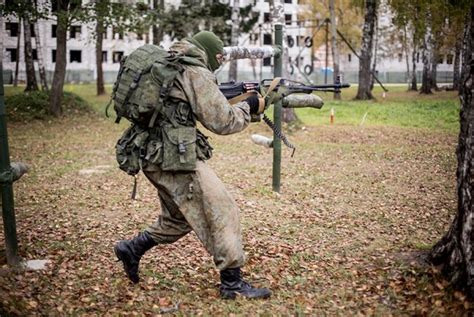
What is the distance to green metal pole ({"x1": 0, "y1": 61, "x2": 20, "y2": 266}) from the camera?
5047 mm

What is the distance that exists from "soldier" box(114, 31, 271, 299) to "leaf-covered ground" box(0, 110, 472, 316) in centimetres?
45

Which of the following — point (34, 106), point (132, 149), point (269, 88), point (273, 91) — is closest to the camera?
point (132, 149)

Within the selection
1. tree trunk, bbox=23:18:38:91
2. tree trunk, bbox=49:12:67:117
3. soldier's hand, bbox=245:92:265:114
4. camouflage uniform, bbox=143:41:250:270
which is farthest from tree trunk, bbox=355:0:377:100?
camouflage uniform, bbox=143:41:250:270

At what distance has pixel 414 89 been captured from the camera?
40438mm

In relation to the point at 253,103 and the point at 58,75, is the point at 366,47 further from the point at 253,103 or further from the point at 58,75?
the point at 253,103

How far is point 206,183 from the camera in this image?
4316 mm

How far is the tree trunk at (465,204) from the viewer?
4.21 metres

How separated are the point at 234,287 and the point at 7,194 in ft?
7.64

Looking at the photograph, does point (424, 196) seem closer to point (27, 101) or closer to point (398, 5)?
point (27, 101)

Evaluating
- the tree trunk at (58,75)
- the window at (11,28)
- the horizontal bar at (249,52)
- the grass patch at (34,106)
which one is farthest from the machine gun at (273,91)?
the window at (11,28)

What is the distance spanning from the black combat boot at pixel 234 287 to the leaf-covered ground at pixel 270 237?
0.29 feet

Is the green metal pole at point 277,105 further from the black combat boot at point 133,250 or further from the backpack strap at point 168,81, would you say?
the backpack strap at point 168,81

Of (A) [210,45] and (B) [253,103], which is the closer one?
(A) [210,45]

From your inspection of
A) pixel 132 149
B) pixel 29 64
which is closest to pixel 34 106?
pixel 29 64
